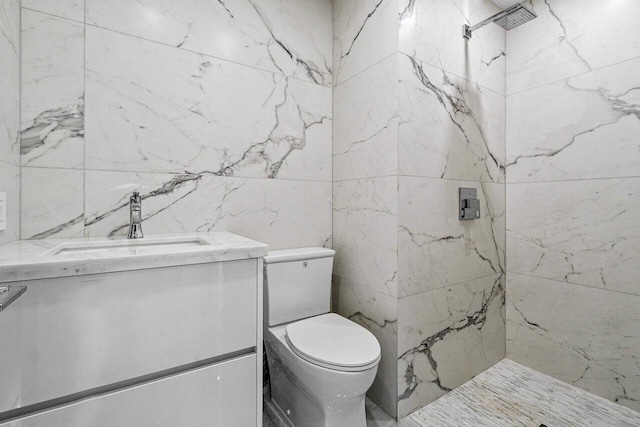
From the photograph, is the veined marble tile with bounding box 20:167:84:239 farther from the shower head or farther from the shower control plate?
the shower head

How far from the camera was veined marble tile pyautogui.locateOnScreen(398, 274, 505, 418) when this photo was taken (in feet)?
4.75

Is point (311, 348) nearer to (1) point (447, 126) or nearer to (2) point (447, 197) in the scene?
(2) point (447, 197)

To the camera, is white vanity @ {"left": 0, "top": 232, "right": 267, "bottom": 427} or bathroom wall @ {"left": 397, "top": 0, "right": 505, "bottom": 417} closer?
white vanity @ {"left": 0, "top": 232, "right": 267, "bottom": 427}

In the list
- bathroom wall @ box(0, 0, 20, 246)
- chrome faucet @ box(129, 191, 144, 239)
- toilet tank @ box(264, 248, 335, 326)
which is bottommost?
toilet tank @ box(264, 248, 335, 326)

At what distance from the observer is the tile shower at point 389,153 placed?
1.23 metres

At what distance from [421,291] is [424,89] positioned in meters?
0.99

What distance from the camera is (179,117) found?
1395mm

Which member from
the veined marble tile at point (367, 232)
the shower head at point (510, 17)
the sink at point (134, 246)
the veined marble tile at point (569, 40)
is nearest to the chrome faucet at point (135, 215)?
the sink at point (134, 246)

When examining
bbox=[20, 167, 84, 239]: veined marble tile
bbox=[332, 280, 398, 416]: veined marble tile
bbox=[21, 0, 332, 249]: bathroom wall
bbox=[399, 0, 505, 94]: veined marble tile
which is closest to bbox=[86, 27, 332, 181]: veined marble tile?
bbox=[21, 0, 332, 249]: bathroom wall

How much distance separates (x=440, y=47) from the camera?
1.57 metres

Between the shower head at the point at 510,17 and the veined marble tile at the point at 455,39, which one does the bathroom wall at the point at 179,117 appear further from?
the shower head at the point at 510,17

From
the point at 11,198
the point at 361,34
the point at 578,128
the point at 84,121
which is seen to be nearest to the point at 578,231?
the point at 578,128

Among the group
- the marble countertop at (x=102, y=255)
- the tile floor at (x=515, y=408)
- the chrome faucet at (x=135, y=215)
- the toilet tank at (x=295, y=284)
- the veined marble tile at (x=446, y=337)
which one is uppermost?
the chrome faucet at (x=135, y=215)

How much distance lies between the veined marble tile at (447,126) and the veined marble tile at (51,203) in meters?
1.37
